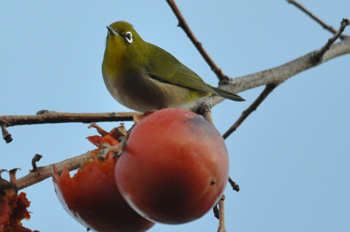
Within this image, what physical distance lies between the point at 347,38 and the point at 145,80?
6.34ft

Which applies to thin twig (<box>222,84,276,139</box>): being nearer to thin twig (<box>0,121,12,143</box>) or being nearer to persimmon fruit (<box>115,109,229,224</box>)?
persimmon fruit (<box>115,109,229,224</box>)

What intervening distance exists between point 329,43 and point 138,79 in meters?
1.70

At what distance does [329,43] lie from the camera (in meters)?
3.39

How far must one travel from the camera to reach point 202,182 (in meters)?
1.60

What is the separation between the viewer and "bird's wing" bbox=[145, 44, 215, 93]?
14.6ft

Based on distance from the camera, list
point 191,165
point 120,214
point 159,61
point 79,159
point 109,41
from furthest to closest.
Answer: point 159,61, point 109,41, point 79,159, point 120,214, point 191,165

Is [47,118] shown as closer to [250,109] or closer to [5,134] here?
[5,134]

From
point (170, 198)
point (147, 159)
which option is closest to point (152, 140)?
point (147, 159)

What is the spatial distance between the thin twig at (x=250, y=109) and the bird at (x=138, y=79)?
89 centimetres

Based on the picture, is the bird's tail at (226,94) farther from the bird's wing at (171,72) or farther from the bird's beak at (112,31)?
the bird's beak at (112,31)

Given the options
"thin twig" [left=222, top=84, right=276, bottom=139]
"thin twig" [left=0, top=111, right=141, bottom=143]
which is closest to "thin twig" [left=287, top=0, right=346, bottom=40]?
"thin twig" [left=222, top=84, right=276, bottom=139]

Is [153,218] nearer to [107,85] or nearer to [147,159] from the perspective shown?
[147,159]

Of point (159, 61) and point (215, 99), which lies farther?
point (159, 61)

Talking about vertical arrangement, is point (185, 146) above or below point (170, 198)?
above
